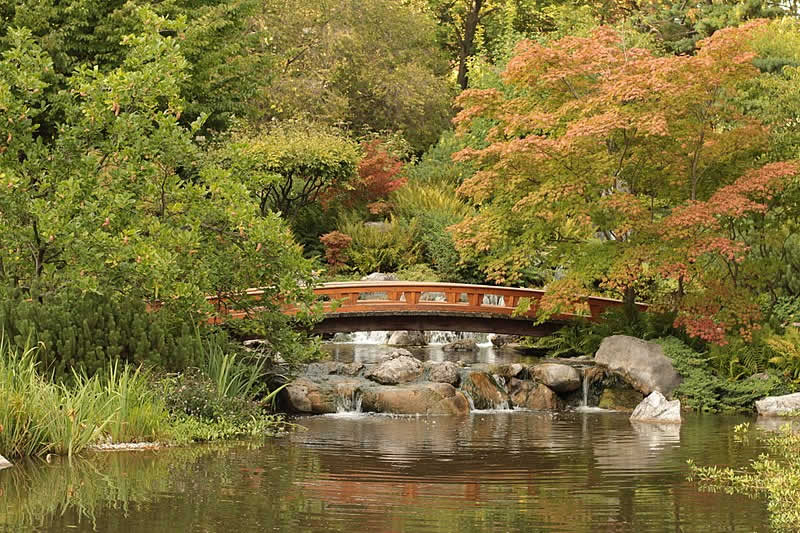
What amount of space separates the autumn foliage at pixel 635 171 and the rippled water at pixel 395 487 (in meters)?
4.50

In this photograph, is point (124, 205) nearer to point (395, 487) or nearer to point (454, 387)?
point (395, 487)

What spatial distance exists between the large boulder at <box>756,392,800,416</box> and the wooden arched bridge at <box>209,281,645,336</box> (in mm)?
4336

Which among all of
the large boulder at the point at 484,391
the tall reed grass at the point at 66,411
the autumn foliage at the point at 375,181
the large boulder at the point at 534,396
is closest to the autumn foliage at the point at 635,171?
the large boulder at the point at 534,396

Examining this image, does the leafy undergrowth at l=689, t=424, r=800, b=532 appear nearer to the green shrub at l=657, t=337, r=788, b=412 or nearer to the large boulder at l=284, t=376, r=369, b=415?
the green shrub at l=657, t=337, r=788, b=412

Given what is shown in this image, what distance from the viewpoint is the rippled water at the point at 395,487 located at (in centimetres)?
907

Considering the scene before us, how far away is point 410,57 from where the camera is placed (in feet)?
131

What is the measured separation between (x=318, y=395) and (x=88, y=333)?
545 cm

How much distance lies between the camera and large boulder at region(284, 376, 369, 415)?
18.7 meters

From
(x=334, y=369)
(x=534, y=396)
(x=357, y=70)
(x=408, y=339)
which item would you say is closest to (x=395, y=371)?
(x=334, y=369)

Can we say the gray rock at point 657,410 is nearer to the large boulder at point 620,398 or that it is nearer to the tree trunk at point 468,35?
the large boulder at point 620,398

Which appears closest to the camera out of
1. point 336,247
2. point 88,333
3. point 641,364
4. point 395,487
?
point 395,487

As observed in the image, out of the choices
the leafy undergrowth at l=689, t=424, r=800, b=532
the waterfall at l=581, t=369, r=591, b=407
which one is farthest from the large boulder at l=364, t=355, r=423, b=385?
the leafy undergrowth at l=689, t=424, r=800, b=532

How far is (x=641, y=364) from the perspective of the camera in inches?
777

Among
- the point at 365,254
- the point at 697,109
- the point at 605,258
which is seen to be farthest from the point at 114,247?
the point at 365,254
